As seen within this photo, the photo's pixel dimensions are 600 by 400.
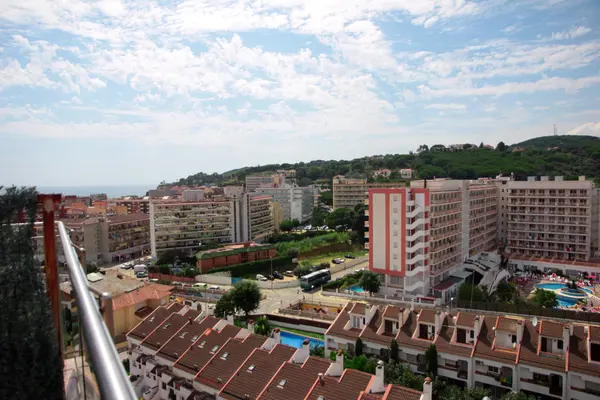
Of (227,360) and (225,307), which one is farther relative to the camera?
(225,307)

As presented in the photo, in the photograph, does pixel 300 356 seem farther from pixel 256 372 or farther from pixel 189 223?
pixel 189 223

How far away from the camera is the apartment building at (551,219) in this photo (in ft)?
107

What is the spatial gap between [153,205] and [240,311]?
18.8m

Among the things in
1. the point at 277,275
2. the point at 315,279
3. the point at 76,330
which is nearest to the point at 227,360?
the point at 76,330

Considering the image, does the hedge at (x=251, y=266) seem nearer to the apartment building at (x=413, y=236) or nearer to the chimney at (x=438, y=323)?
the apartment building at (x=413, y=236)

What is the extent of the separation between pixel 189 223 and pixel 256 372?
2939 cm

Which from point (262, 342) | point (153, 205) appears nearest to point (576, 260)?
point (262, 342)

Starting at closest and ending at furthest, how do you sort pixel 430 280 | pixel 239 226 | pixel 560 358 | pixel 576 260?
pixel 560 358 < pixel 430 280 < pixel 576 260 < pixel 239 226

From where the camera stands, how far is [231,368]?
487 inches

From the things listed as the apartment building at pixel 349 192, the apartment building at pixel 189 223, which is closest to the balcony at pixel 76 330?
the apartment building at pixel 189 223

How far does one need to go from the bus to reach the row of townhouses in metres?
3.90

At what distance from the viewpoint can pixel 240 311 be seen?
23.2 m

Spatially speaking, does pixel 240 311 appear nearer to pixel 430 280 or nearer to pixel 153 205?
pixel 430 280

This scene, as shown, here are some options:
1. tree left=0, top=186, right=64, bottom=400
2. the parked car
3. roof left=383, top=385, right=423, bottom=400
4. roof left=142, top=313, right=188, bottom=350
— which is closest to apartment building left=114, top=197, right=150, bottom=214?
the parked car
